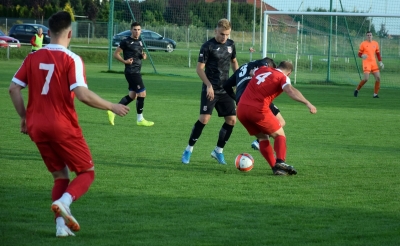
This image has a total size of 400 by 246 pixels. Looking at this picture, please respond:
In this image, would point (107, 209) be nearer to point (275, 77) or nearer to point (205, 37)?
point (275, 77)

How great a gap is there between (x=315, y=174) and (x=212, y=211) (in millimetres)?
2651

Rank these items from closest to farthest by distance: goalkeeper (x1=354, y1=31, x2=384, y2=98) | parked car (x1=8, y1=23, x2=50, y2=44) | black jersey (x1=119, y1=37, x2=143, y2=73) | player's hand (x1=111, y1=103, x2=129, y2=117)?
player's hand (x1=111, y1=103, x2=129, y2=117) < black jersey (x1=119, y1=37, x2=143, y2=73) < goalkeeper (x1=354, y1=31, x2=384, y2=98) < parked car (x1=8, y1=23, x2=50, y2=44)

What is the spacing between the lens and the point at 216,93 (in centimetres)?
1005

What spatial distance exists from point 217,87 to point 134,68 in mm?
5085

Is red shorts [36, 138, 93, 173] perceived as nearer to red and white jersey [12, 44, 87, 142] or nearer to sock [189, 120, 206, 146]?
red and white jersey [12, 44, 87, 142]

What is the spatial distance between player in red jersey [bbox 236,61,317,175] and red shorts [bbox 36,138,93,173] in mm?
3455

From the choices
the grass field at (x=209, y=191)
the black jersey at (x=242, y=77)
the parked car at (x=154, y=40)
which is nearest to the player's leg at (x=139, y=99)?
the grass field at (x=209, y=191)

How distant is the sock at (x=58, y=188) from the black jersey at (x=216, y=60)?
4.50 meters

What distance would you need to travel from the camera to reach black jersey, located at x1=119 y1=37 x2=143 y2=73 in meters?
14.8

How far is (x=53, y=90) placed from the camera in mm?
5516

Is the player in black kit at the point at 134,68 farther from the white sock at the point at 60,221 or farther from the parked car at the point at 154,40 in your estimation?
the parked car at the point at 154,40

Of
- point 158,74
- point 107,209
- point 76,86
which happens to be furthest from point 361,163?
point 158,74

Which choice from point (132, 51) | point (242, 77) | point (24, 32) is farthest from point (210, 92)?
point (24, 32)

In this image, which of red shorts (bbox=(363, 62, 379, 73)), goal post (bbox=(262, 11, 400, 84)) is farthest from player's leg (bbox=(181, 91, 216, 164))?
goal post (bbox=(262, 11, 400, 84))
